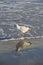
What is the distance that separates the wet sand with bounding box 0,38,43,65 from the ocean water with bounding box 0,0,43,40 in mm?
1039

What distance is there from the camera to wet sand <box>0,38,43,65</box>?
134 inches

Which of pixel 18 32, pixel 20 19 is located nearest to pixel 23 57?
pixel 18 32

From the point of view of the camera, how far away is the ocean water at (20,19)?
5.13 m

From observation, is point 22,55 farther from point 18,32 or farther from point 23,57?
point 18,32

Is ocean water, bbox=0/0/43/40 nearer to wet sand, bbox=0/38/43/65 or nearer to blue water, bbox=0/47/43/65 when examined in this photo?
wet sand, bbox=0/38/43/65

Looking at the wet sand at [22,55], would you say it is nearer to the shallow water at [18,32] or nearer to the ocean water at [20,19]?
the shallow water at [18,32]

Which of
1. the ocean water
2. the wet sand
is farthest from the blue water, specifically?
the ocean water

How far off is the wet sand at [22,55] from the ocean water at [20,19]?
1.04 meters

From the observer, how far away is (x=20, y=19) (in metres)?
6.52

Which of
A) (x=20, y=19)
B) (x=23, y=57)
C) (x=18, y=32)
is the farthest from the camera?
(x=20, y=19)

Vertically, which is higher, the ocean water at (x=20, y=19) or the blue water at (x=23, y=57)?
the blue water at (x=23, y=57)

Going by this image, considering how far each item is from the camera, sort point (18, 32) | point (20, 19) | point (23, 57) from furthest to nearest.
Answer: point (20, 19)
point (18, 32)
point (23, 57)

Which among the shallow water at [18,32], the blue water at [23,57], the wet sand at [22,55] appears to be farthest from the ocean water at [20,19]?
the blue water at [23,57]

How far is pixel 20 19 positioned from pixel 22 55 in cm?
309
